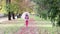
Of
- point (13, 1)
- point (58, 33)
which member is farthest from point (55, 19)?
point (13, 1)

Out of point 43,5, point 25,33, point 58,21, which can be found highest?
point 43,5

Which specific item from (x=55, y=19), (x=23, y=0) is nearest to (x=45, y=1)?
(x=55, y=19)

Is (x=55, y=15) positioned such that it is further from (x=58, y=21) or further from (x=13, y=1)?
(x=13, y=1)

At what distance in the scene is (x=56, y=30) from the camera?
14016 mm

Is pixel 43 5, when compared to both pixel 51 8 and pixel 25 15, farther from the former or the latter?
pixel 25 15

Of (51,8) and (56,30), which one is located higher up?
(51,8)

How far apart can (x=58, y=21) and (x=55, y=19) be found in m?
0.26

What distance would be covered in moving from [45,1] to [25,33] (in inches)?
165

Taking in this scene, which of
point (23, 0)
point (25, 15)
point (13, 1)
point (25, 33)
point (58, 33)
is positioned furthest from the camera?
point (23, 0)

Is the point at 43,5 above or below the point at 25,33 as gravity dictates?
above

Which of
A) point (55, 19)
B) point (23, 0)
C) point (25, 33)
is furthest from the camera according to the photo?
point (23, 0)

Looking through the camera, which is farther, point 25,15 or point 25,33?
point 25,15

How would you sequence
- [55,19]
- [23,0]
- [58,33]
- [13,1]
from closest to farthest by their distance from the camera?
[55,19] → [58,33] → [13,1] → [23,0]

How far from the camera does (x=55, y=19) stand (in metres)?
10.7
